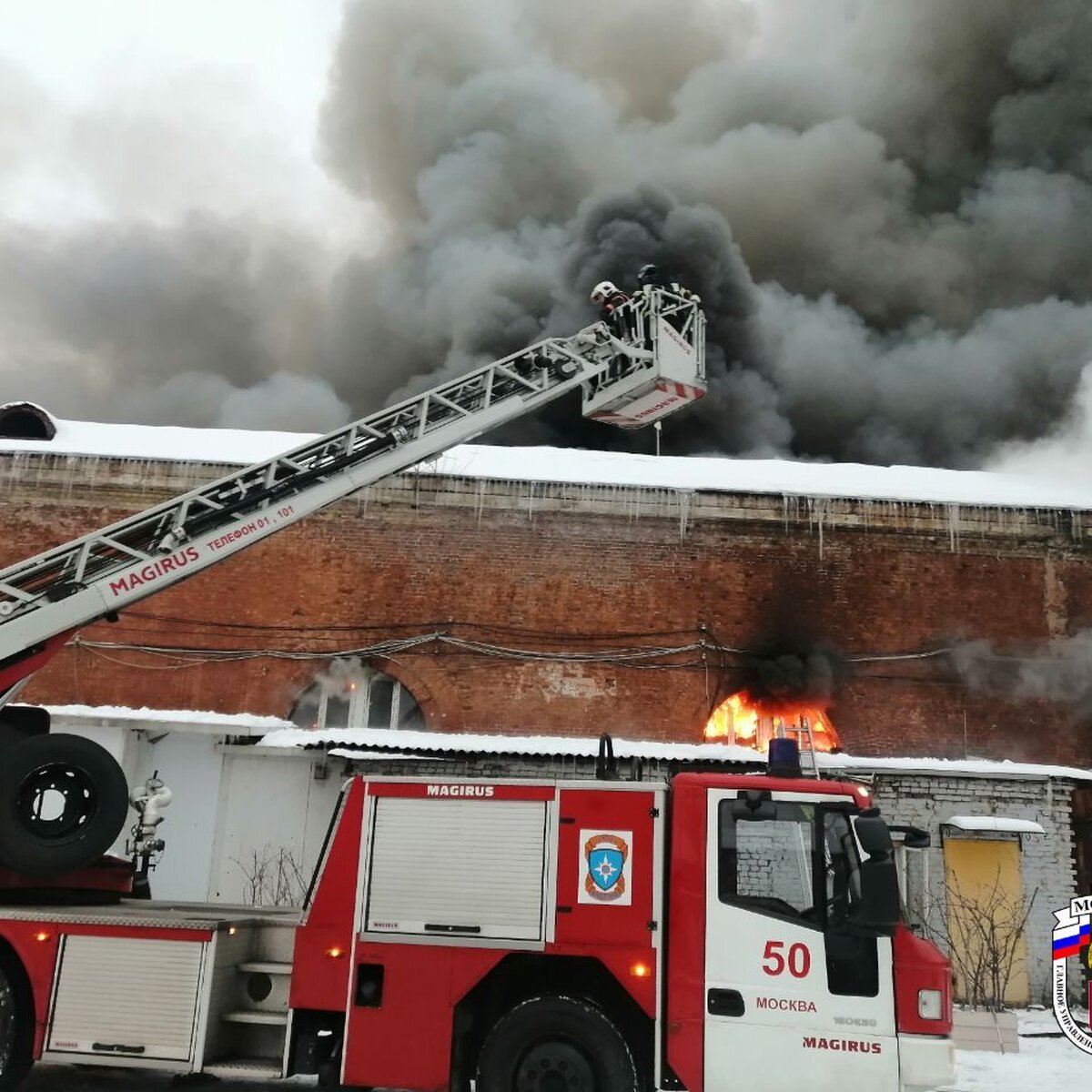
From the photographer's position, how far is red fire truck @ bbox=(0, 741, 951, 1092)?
5.10 metres

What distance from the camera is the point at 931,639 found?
15.4 m

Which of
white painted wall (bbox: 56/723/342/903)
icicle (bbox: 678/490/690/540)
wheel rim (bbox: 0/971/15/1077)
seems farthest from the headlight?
icicle (bbox: 678/490/690/540)

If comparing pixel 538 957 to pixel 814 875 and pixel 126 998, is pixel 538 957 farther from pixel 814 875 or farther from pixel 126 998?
pixel 126 998

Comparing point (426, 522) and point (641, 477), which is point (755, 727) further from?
point (426, 522)

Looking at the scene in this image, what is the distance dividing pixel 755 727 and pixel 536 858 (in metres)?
10.0

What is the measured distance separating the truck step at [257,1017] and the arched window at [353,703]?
9598 mm

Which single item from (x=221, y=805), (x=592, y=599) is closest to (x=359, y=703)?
(x=221, y=805)

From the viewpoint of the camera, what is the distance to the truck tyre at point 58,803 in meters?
6.29

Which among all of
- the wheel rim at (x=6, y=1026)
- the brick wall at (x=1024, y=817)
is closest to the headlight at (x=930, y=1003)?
the wheel rim at (x=6, y=1026)

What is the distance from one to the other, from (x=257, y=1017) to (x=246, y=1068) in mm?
253

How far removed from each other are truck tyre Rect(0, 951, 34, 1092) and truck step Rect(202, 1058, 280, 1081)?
3.61ft

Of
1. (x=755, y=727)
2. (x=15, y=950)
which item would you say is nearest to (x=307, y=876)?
(x=755, y=727)

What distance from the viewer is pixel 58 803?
650cm

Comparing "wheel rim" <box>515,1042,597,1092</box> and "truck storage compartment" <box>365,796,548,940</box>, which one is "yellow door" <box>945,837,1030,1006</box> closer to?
"wheel rim" <box>515,1042,597,1092</box>
